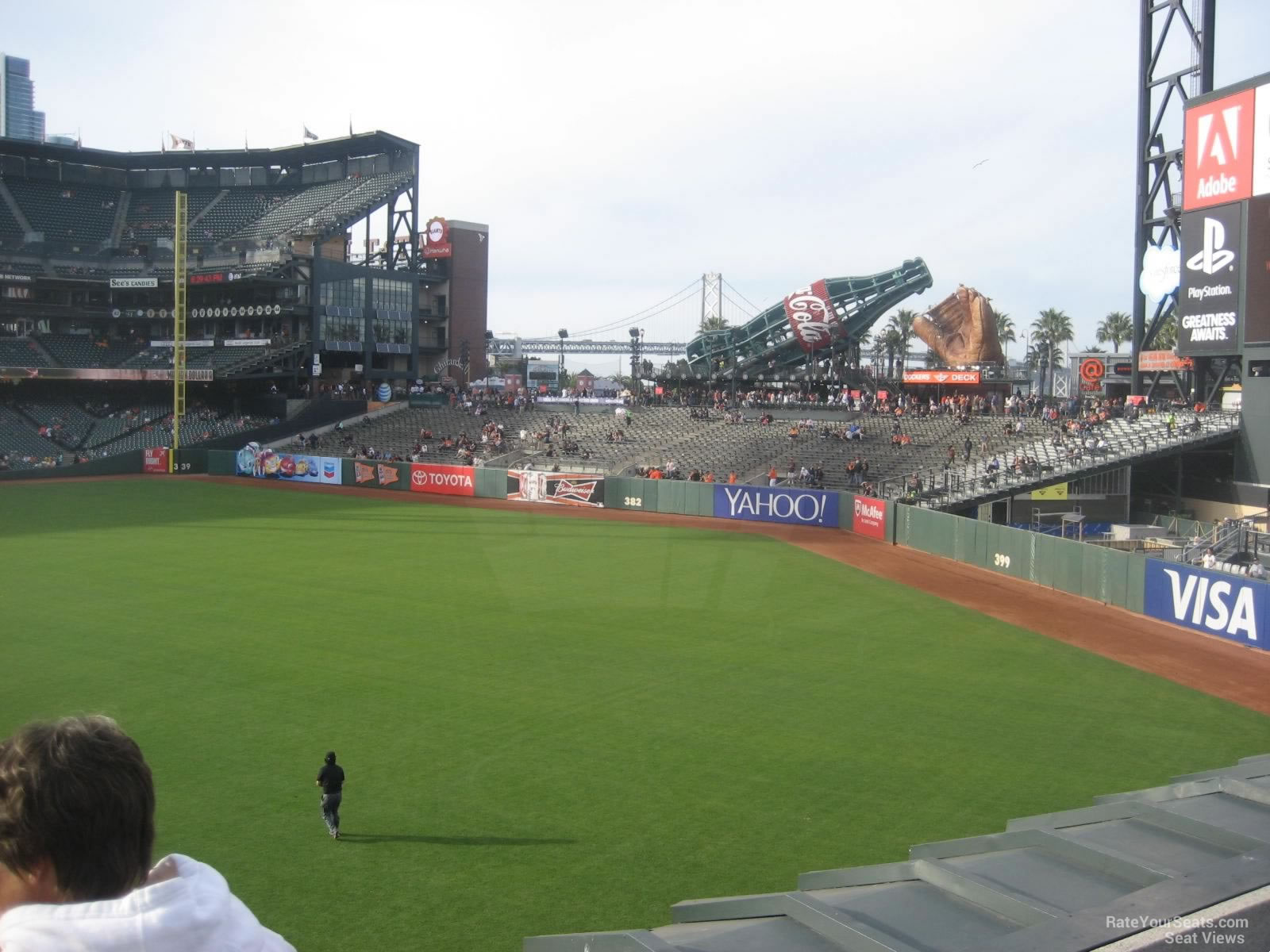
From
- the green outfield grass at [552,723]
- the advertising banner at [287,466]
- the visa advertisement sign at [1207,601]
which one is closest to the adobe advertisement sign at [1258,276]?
the visa advertisement sign at [1207,601]

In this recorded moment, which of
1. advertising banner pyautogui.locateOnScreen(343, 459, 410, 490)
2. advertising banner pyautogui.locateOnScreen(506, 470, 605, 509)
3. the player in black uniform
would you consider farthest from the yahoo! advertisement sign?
the player in black uniform

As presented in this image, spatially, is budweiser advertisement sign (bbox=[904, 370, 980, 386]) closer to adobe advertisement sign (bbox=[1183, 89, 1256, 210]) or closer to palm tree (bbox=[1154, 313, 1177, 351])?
adobe advertisement sign (bbox=[1183, 89, 1256, 210])

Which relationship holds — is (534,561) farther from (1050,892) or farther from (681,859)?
(1050,892)

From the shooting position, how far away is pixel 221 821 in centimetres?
1084

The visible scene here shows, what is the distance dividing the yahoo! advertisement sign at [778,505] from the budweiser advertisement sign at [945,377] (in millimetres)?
17417

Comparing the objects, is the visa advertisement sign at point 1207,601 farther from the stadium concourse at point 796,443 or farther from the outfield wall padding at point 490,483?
the outfield wall padding at point 490,483

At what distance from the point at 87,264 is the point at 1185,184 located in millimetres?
66359

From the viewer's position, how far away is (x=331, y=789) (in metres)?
10.3

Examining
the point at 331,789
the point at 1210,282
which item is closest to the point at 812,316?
the point at 1210,282

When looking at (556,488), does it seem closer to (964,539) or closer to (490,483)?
(490,483)

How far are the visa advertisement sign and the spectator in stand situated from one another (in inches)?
892

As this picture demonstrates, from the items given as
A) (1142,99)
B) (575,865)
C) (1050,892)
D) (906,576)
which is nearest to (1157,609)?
(906,576)

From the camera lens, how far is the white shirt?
1.95 meters

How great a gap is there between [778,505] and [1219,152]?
1926 cm
